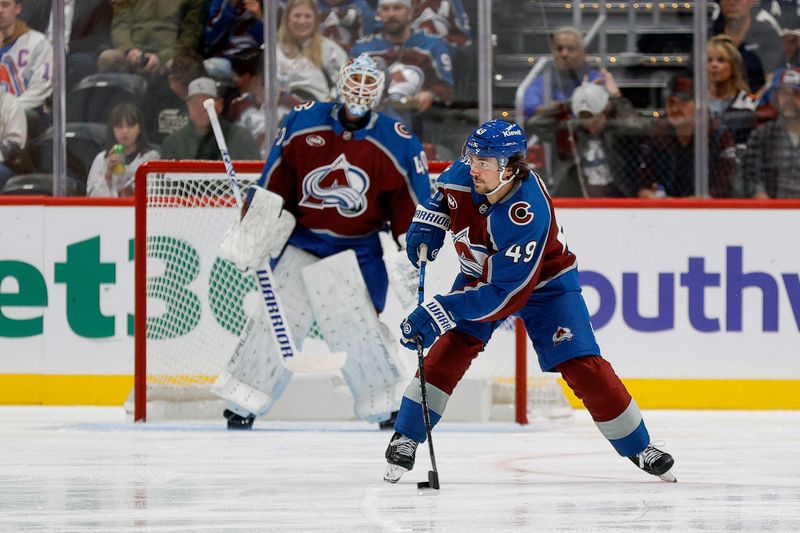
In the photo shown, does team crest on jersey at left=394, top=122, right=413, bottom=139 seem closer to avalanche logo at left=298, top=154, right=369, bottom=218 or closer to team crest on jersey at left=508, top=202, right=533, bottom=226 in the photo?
avalanche logo at left=298, top=154, right=369, bottom=218

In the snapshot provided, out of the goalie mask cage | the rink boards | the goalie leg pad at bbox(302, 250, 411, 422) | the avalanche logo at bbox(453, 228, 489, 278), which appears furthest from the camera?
the rink boards

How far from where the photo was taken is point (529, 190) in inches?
171

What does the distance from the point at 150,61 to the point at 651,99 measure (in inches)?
91.8

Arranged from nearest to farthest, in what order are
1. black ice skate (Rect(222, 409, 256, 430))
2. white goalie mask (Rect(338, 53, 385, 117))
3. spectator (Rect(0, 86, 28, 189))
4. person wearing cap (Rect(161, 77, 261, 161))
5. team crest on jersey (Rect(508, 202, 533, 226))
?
team crest on jersey (Rect(508, 202, 533, 226)), white goalie mask (Rect(338, 53, 385, 117)), black ice skate (Rect(222, 409, 256, 430)), person wearing cap (Rect(161, 77, 261, 161)), spectator (Rect(0, 86, 28, 189))

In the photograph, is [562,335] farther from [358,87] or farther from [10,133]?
[10,133]

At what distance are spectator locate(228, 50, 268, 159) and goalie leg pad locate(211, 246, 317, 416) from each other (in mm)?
1342

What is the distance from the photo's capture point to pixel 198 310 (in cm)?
685

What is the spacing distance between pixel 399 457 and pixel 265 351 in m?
1.84

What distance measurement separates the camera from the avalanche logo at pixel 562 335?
14.8 feet

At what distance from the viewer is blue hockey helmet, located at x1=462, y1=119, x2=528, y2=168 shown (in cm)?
430

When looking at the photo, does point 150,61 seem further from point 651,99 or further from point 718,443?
point 718,443

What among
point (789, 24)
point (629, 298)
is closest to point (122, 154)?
point (629, 298)

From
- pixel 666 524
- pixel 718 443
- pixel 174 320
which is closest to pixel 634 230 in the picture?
pixel 718 443

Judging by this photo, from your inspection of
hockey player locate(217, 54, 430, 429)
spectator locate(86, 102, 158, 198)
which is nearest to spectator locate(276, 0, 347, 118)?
spectator locate(86, 102, 158, 198)
